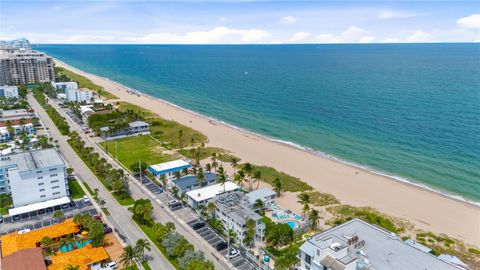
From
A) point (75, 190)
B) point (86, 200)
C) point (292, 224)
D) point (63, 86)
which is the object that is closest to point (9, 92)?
point (63, 86)

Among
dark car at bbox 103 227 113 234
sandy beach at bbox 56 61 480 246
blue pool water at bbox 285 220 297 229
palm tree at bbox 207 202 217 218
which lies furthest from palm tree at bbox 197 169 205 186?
sandy beach at bbox 56 61 480 246

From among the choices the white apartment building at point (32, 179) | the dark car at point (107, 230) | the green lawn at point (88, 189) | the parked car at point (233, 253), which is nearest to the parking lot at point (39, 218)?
the white apartment building at point (32, 179)

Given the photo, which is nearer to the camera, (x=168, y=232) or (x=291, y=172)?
(x=168, y=232)

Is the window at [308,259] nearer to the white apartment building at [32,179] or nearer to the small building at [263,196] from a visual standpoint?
the small building at [263,196]

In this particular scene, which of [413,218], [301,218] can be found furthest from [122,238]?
[413,218]

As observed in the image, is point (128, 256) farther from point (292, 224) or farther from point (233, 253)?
point (292, 224)

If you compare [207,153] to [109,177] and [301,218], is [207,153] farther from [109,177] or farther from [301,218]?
[301,218]
